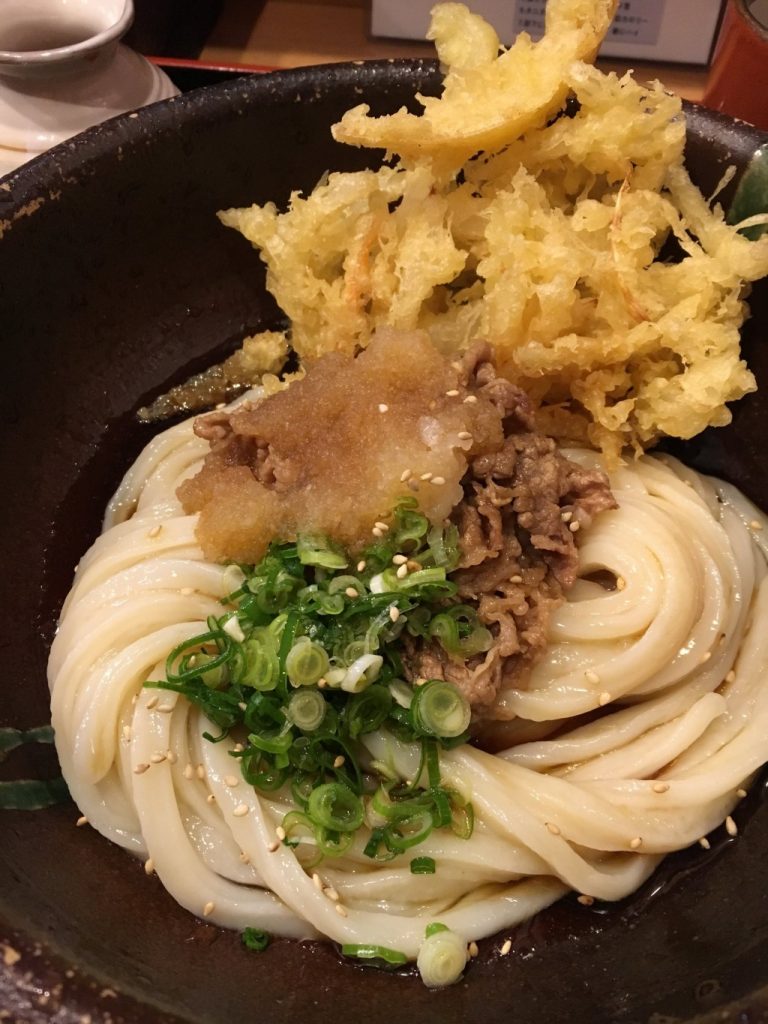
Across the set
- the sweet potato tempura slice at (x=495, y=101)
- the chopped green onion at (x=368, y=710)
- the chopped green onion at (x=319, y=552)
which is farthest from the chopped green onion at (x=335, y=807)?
the sweet potato tempura slice at (x=495, y=101)

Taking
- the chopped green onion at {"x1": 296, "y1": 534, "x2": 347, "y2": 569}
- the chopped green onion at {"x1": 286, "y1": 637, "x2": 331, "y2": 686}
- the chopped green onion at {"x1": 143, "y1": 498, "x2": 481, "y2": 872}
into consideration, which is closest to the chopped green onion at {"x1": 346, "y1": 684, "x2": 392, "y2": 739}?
the chopped green onion at {"x1": 143, "y1": 498, "x2": 481, "y2": 872}

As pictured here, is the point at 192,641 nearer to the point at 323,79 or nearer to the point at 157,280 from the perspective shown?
the point at 157,280

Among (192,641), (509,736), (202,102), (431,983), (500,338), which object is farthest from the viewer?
(202,102)

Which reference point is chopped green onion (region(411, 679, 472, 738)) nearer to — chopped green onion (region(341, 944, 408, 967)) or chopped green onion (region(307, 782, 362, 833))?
chopped green onion (region(307, 782, 362, 833))

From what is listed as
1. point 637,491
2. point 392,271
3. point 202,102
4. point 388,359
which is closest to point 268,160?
point 202,102

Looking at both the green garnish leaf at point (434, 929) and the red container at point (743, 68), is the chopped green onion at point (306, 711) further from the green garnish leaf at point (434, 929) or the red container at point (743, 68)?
the red container at point (743, 68)

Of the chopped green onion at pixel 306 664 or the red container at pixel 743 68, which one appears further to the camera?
the red container at pixel 743 68
